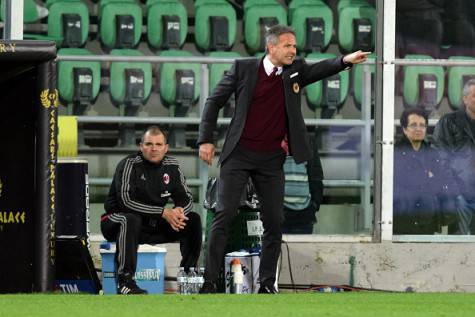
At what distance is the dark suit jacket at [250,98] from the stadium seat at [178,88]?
230cm

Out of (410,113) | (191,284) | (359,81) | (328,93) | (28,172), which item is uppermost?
(359,81)

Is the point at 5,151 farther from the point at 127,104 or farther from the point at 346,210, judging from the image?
the point at 346,210

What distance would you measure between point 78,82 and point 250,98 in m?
2.64

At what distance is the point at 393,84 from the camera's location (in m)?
12.5

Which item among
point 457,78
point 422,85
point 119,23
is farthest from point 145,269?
point 457,78

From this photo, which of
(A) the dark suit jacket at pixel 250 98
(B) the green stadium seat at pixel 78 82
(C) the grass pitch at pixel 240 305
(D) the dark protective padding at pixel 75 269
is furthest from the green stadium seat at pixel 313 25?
(C) the grass pitch at pixel 240 305

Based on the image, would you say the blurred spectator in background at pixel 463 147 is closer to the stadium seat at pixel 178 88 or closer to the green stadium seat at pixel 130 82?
the stadium seat at pixel 178 88

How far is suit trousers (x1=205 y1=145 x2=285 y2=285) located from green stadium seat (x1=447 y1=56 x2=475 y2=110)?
297 centimetres

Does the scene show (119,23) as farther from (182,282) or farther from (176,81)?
(182,282)

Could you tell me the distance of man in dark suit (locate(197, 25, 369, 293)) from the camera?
987 cm

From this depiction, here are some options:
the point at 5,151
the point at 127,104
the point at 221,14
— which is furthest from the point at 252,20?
the point at 5,151

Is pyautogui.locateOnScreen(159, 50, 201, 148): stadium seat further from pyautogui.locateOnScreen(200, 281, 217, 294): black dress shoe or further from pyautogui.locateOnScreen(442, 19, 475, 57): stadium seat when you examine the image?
pyautogui.locateOnScreen(200, 281, 217, 294): black dress shoe

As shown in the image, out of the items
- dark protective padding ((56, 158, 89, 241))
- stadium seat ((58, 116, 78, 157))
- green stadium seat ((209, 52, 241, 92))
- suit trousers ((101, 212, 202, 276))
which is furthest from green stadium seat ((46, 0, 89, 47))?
suit trousers ((101, 212, 202, 276))

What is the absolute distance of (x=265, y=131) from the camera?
32.5 ft
